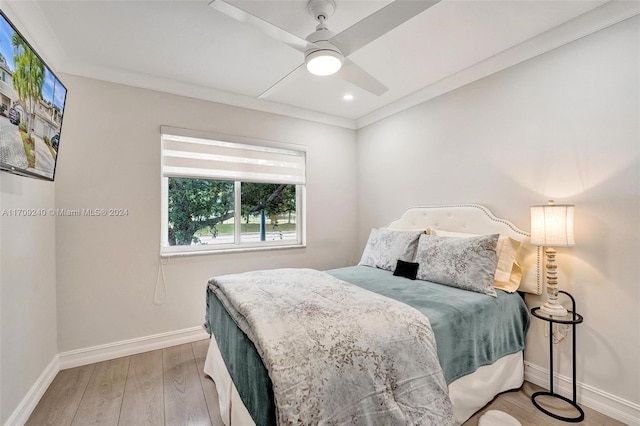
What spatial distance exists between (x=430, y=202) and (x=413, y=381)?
2.07 m

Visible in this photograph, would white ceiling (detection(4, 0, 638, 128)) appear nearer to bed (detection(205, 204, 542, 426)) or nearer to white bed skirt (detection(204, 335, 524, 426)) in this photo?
A: bed (detection(205, 204, 542, 426))

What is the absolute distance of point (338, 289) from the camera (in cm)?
191

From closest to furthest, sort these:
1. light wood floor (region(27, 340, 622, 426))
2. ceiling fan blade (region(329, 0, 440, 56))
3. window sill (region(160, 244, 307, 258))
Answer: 1. ceiling fan blade (region(329, 0, 440, 56))
2. light wood floor (region(27, 340, 622, 426))
3. window sill (region(160, 244, 307, 258))

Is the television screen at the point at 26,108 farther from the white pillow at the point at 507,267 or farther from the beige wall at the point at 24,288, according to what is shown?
the white pillow at the point at 507,267

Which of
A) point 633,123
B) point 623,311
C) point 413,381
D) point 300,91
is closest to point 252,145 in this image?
point 300,91

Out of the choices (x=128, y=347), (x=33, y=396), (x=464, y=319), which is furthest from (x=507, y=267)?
(x=33, y=396)

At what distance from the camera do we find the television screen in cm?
133

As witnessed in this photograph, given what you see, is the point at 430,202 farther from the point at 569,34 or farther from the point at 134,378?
the point at 134,378

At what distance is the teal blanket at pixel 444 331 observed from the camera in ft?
4.09

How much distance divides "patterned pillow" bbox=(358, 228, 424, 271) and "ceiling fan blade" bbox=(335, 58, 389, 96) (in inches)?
52.4

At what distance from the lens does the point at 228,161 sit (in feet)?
10.5

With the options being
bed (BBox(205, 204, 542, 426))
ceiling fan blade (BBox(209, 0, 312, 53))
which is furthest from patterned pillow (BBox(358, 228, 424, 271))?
ceiling fan blade (BBox(209, 0, 312, 53))

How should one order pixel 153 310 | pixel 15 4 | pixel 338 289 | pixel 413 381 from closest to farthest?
pixel 413 381, pixel 15 4, pixel 338 289, pixel 153 310

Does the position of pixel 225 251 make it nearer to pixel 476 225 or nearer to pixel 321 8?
pixel 321 8
